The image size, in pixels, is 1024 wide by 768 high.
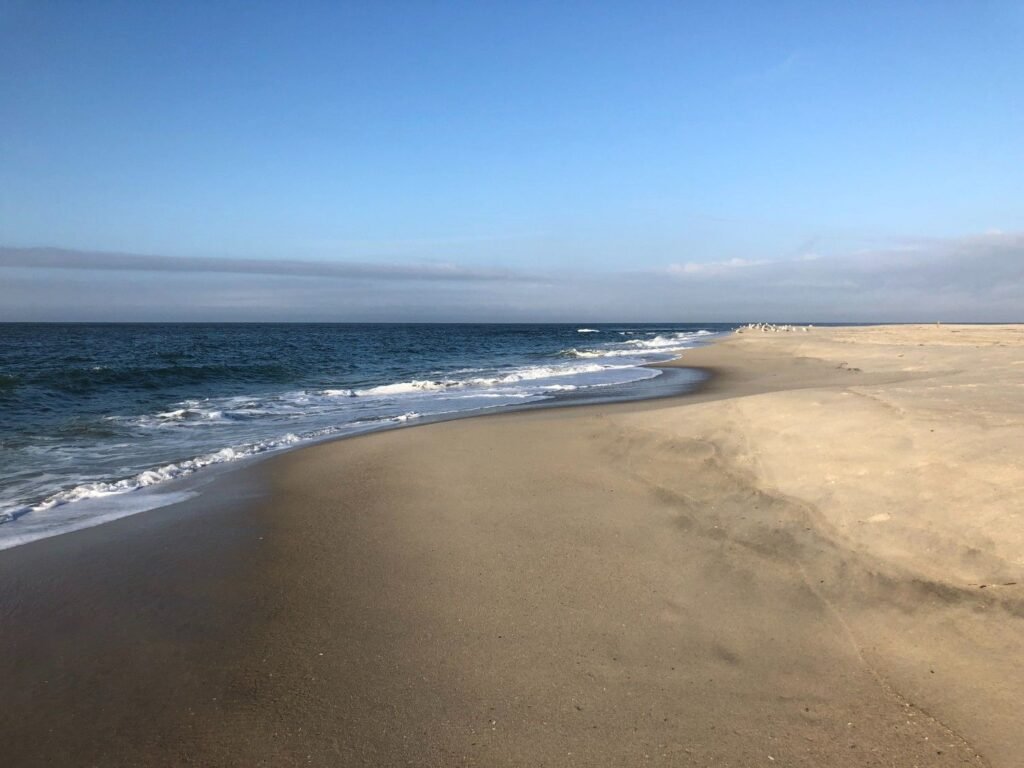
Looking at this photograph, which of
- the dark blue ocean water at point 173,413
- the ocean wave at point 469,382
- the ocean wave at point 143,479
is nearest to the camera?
the ocean wave at point 143,479

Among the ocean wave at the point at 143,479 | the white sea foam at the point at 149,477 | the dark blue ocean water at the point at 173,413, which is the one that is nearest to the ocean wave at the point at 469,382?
the dark blue ocean water at the point at 173,413

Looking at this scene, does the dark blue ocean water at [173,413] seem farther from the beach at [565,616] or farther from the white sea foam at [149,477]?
the beach at [565,616]

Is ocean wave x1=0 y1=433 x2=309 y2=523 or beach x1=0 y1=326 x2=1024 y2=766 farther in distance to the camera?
ocean wave x1=0 y1=433 x2=309 y2=523

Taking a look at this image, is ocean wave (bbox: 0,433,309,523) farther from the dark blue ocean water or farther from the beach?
the beach

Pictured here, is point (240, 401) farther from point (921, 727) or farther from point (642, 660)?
point (921, 727)

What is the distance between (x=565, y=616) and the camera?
15.0 ft

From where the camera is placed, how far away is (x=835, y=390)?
11266 millimetres

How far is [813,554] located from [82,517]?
8.16 metres

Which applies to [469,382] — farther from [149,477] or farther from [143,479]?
[143,479]

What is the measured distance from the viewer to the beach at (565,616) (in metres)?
3.29

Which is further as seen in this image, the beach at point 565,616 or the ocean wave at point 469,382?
the ocean wave at point 469,382

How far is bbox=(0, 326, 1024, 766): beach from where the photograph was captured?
129 inches

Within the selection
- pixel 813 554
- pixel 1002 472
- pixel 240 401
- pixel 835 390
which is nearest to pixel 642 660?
pixel 813 554

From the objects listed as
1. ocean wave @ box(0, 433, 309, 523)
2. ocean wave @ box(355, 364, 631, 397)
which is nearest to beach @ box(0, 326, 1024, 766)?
ocean wave @ box(0, 433, 309, 523)
